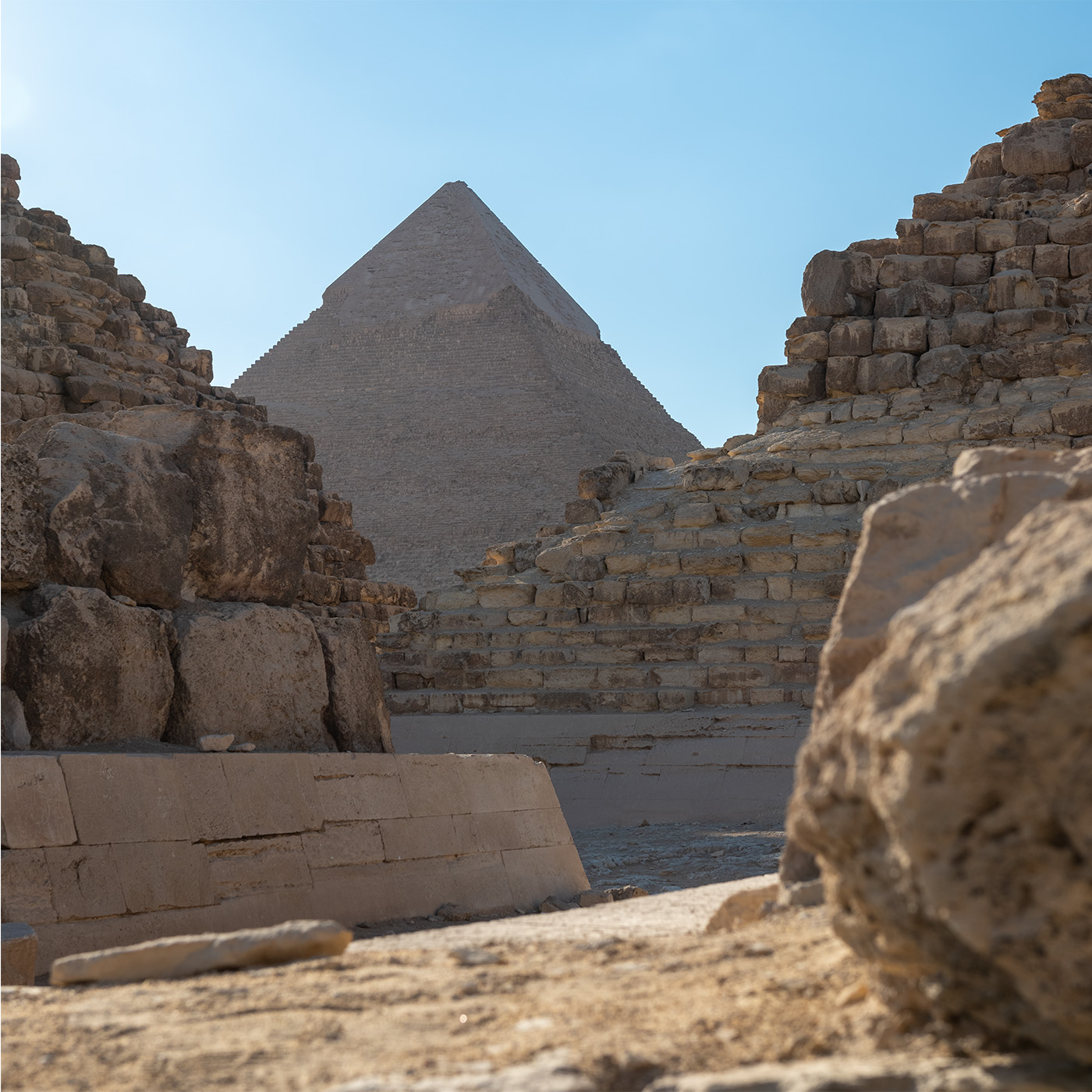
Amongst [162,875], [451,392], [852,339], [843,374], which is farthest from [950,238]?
[451,392]

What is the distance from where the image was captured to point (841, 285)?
1507 cm

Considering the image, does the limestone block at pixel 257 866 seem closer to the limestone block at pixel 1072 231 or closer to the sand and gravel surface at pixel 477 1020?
the sand and gravel surface at pixel 477 1020

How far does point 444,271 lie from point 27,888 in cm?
8008

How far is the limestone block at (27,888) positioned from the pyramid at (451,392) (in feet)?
163

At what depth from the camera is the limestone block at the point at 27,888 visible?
11.1 feet

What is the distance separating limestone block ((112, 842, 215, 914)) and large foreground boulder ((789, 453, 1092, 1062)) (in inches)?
100.0

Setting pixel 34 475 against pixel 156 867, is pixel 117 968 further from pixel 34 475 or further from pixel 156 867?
pixel 34 475

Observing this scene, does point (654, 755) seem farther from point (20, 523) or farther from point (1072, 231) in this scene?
point (1072, 231)

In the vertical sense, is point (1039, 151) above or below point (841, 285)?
above

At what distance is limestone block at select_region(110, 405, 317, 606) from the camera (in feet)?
15.9

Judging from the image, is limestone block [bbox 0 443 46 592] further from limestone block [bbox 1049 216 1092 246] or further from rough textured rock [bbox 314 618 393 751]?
limestone block [bbox 1049 216 1092 246]

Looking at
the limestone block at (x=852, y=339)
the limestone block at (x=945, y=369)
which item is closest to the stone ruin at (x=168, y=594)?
the limestone block at (x=945, y=369)

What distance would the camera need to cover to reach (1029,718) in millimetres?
1401

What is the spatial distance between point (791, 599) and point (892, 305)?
587cm
